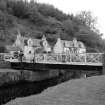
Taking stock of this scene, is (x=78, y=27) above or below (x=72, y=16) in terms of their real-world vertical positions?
below

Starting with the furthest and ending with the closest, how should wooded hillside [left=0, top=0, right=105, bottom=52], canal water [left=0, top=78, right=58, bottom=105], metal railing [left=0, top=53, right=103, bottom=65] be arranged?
wooded hillside [left=0, top=0, right=105, bottom=52] → metal railing [left=0, top=53, right=103, bottom=65] → canal water [left=0, top=78, right=58, bottom=105]

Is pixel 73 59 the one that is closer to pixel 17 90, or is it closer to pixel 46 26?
pixel 17 90

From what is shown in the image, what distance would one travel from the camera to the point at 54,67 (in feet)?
92.1

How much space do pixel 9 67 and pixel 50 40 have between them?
166 ft

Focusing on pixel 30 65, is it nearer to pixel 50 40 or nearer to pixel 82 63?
pixel 82 63

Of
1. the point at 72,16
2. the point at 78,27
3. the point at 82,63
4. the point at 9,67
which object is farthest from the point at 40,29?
the point at 82,63

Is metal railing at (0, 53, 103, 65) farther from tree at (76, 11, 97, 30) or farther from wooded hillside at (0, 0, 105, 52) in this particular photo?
tree at (76, 11, 97, 30)

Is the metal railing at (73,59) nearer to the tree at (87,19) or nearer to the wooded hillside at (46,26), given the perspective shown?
the wooded hillside at (46,26)

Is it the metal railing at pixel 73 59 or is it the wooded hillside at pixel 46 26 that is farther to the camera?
the wooded hillside at pixel 46 26

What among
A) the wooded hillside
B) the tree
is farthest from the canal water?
the tree

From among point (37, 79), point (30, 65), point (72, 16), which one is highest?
point (72, 16)

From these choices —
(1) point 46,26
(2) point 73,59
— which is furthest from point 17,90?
(1) point 46,26

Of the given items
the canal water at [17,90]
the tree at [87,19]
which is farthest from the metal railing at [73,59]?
the tree at [87,19]

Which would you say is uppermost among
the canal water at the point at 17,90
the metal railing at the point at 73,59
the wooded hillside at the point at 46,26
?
the wooded hillside at the point at 46,26
